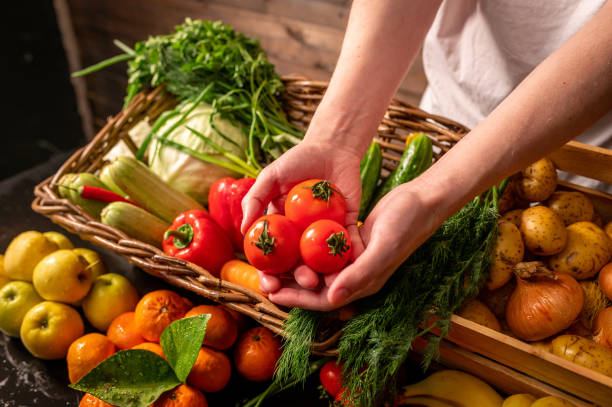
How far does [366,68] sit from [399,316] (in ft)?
1.95

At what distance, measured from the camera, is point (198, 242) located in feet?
3.84

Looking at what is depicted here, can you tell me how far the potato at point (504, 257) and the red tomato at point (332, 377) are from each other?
16.1 inches

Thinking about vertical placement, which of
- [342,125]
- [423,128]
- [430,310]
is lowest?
[430,310]

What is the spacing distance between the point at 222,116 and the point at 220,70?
6.7 inches

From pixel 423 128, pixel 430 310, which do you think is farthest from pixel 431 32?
pixel 430 310

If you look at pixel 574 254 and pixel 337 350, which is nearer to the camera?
pixel 337 350

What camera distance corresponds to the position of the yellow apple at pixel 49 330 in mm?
1042

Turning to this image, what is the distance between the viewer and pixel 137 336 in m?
1.04

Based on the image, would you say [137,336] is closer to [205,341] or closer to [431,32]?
[205,341]

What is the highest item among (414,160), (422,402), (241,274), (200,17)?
(200,17)

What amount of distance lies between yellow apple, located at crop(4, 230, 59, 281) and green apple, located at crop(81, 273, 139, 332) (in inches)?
6.9

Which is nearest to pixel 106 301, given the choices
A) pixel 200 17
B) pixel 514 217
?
pixel 514 217

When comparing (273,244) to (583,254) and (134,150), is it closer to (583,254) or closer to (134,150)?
(583,254)

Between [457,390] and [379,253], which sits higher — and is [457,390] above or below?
below
